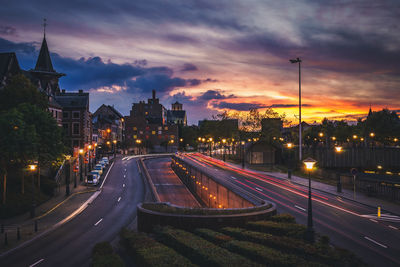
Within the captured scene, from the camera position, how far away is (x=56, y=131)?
31781 mm

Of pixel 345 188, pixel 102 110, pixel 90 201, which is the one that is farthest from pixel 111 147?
pixel 345 188

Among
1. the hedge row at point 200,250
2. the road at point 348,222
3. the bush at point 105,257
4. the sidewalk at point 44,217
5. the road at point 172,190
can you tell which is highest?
the hedge row at point 200,250

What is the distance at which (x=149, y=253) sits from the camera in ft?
44.8

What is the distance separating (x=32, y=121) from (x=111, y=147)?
91.8 m

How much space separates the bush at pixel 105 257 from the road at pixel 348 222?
1193cm

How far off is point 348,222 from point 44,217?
25786 mm

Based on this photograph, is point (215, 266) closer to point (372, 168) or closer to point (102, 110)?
point (372, 168)

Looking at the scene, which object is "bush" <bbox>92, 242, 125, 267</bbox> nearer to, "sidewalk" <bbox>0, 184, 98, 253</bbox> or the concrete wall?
"sidewalk" <bbox>0, 184, 98, 253</bbox>

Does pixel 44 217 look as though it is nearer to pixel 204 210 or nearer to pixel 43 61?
pixel 204 210

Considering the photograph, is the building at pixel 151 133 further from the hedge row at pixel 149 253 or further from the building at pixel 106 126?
the hedge row at pixel 149 253

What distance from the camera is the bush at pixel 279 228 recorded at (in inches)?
613

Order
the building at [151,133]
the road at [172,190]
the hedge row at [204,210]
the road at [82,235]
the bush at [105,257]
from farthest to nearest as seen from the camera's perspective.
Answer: the building at [151,133] < the road at [172,190] < the hedge row at [204,210] < the road at [82,235] < the bush at [105,257]

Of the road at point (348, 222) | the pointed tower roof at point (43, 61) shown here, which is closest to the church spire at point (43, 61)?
the pointed tower roof at point (43, 61)

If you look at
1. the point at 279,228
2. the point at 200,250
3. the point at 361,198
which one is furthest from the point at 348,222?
the point at 200,250
